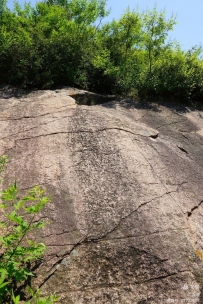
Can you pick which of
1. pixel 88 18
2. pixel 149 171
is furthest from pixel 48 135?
pixel 88 18

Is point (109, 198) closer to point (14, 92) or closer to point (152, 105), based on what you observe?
point (152, 105)

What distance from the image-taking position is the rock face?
350cm

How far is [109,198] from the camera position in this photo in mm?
4574

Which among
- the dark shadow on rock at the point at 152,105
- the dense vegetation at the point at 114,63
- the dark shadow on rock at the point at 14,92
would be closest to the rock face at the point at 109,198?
the dark shadow on rock at the point at 14,92

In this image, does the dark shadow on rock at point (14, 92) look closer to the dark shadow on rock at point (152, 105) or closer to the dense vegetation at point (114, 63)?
the dense vegetation at point (114, 63)

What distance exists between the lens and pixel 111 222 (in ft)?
13.7

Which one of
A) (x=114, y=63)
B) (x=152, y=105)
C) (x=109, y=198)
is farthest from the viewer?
(x=114, y=63)

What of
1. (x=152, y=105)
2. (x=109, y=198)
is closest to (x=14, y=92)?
(x=152, y=105)

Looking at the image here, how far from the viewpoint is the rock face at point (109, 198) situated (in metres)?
3.50

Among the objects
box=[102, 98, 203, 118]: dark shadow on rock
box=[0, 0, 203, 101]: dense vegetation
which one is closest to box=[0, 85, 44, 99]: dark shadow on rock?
box=[0, 0, 203, 101]: dense vegetation

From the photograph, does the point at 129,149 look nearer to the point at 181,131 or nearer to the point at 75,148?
the point at 75,148

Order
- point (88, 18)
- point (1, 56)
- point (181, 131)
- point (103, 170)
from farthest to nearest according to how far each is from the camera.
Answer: point (88, 18), point (1, 56), point (181, 131), point (103, 170)

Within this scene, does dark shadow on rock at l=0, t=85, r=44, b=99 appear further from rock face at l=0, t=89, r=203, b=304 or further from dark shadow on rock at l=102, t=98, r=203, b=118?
dark shadow on rock at l=102, t=98, r=203, b=118

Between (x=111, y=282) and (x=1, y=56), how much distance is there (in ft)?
28.8
